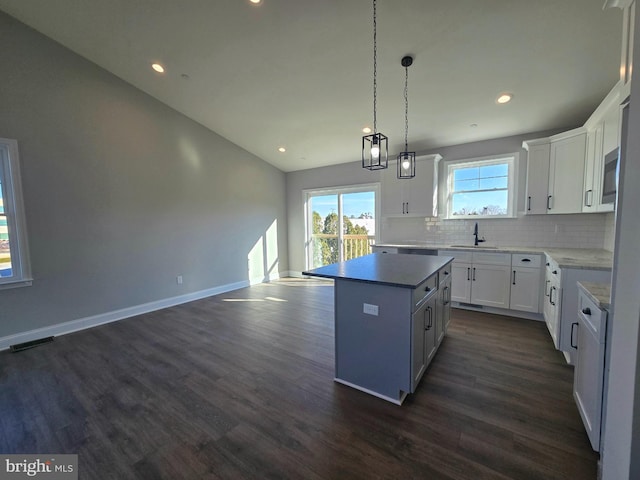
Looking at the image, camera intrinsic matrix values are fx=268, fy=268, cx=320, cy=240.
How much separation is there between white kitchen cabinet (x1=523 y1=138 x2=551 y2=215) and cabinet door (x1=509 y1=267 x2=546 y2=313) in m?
0.84

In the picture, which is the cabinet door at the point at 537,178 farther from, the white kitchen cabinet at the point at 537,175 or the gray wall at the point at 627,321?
Result: the gray wall at the point at 627,321

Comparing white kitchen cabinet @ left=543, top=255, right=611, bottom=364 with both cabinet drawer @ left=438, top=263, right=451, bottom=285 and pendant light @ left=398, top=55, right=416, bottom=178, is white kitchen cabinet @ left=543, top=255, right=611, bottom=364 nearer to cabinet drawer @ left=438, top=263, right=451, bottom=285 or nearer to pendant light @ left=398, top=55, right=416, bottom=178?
cabinet drawer @ left=438, top=263, right=451, bottom=285

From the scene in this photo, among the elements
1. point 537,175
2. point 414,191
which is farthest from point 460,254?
point 537,175

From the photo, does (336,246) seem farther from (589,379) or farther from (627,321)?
(627,321)

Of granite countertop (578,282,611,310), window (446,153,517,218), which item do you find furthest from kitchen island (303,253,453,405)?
window (446,153,517,218)

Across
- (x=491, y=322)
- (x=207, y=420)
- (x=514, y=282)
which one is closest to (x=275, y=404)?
(x=207, y=420)

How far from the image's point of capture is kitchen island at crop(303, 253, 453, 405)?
192cm

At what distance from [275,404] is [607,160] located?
3652 millimetres

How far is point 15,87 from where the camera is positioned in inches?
115

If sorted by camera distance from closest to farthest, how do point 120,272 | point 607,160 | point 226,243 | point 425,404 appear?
point 425,404 → point 607,160 → point 120,272 → point 226,243

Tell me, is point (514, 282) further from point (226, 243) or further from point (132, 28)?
point (132, 28)

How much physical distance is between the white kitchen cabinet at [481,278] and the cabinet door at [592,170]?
100 cm

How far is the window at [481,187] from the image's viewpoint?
4.13 m

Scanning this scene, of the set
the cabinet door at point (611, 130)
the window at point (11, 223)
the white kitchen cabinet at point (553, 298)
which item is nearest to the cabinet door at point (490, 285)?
the white kitchen cabinet at point (553, 298)
